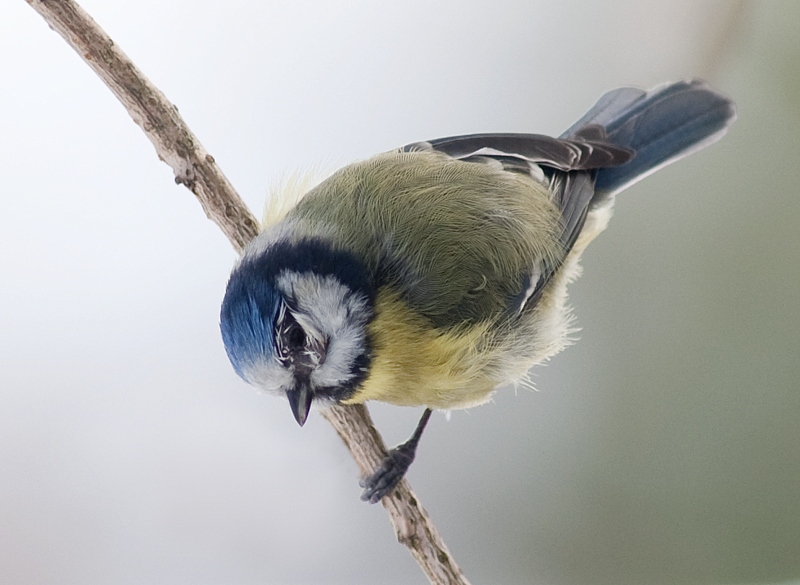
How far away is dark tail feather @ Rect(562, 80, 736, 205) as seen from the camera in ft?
2.27

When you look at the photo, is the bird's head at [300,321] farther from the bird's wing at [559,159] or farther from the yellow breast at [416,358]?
the bird's wing at [559,159]

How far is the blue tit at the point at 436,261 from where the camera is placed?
50cm

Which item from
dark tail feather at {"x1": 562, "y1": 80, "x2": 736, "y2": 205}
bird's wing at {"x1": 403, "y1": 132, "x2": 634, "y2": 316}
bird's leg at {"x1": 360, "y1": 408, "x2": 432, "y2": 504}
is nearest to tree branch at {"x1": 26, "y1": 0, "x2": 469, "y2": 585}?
bird's leg at {"x1": 360, "y1": 408, "x2": 432, "y2": 504}

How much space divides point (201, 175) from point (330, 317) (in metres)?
0.17

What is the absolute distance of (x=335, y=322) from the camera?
517 mm

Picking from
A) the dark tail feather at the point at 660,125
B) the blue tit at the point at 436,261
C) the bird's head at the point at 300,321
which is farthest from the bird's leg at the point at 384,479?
the dark tail feather at the point at 660,125

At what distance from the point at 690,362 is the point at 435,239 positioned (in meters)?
0.70

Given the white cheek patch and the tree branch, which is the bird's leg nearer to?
the tree branch

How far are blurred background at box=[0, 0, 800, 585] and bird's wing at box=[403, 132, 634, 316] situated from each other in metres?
0.25

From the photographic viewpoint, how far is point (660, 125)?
70 centimetres

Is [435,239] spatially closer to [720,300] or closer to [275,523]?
[275,523]

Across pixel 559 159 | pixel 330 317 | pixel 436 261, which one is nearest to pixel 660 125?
pixel 559 159

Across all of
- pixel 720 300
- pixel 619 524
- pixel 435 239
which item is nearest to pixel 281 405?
pixel 435 239

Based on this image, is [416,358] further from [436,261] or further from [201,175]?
[201,175]
